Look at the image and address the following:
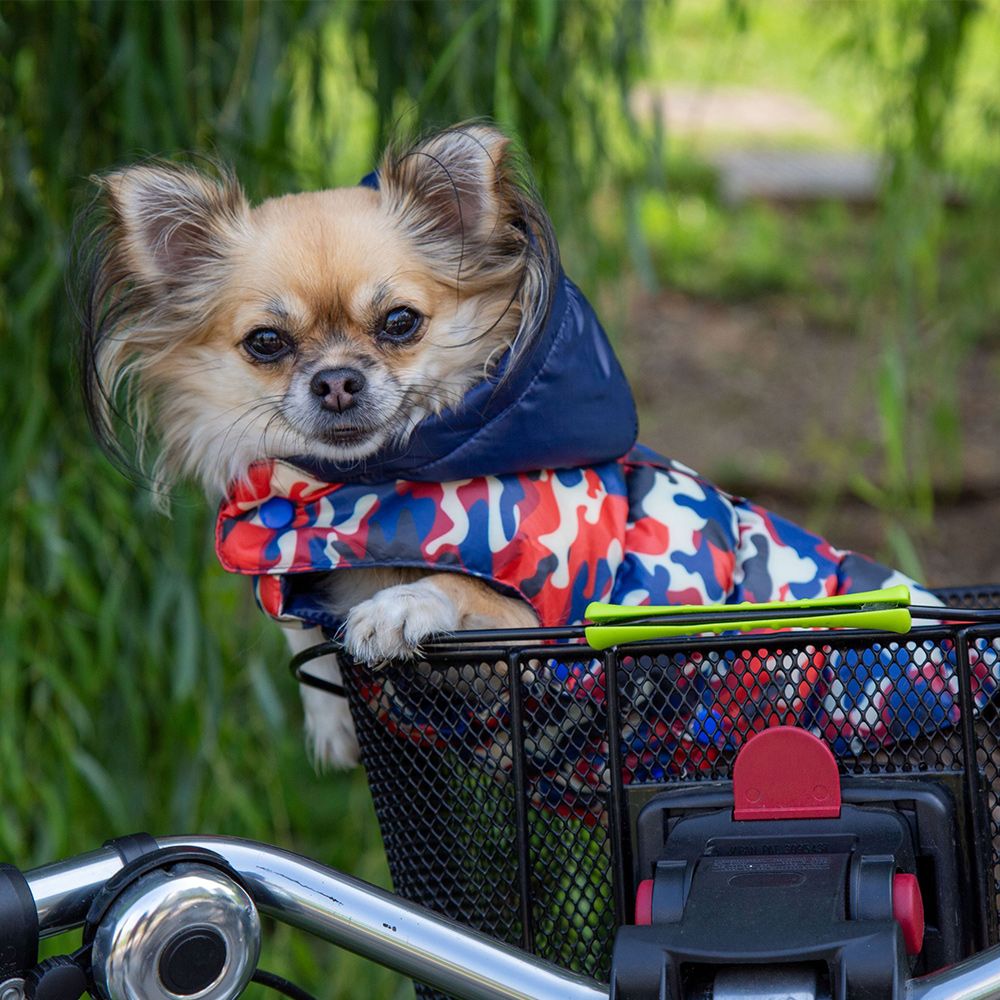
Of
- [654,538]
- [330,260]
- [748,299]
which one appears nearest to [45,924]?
[654,538]

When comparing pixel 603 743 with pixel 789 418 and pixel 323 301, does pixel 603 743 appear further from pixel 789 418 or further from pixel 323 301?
pixel 789 418

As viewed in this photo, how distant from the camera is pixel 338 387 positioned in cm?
146

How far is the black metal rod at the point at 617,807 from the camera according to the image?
101 centimetres

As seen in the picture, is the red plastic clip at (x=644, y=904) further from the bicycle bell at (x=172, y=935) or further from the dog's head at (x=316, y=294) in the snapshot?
the dog's head at (x=316, y=294)

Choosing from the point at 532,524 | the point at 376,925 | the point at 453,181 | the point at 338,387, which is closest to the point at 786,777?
the point at 376,925

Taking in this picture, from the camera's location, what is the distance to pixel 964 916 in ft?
3.23

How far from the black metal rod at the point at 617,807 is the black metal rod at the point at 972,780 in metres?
0.24

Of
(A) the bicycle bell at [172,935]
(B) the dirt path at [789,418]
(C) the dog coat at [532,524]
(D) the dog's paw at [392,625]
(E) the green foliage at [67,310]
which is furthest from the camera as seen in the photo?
(B) the dirt path at [789,418]

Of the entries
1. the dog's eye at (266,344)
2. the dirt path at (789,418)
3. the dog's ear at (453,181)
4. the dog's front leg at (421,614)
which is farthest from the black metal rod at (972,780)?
the dirt path at (789,418)

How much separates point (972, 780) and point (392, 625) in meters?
0.47

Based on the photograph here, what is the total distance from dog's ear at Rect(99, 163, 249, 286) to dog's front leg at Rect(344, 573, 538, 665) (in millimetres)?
493

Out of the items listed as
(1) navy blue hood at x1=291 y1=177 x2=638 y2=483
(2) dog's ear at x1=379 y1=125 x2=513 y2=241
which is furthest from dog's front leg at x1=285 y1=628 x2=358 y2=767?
(2) dog's ear at x1=379 y1=125 x2=513 y2=241

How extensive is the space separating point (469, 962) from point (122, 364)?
104cm

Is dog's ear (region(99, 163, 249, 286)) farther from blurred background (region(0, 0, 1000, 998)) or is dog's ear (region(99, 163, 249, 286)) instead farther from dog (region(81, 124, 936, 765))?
blurred background (region(0, 0, 1000, 998))
